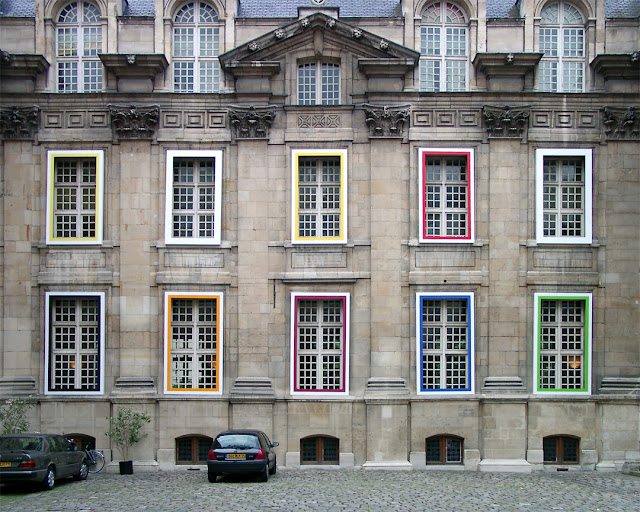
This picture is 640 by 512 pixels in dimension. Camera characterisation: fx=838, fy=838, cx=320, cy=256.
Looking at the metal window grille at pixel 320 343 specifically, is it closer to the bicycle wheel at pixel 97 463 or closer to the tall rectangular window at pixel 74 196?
the bicycle wheel at pixel 97 463

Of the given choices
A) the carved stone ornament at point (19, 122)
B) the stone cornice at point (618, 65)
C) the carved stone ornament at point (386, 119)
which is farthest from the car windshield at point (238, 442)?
the stone cornice at point (618, 65)

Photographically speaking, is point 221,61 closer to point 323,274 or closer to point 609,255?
point 323,274

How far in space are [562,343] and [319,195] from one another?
31.8 feet

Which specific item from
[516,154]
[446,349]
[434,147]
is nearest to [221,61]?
[434,147]

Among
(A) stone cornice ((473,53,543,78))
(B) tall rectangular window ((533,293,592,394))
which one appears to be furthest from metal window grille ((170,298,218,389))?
(A) stone cornice ((473,53,543,78))

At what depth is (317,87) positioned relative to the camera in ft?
95.1

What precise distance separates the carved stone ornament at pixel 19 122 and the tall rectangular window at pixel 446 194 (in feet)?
43.3

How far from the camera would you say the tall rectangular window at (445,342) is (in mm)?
28109

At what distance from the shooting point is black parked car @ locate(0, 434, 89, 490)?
72.8 feet

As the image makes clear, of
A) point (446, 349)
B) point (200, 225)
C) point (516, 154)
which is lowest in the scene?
point (446, 349)

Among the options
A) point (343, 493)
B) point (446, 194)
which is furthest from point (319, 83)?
point (343, 493)

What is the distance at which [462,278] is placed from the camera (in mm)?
28125

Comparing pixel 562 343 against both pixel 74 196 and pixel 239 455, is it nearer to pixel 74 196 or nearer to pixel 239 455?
pixel 239 455

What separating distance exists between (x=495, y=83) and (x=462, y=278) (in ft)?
22.4
